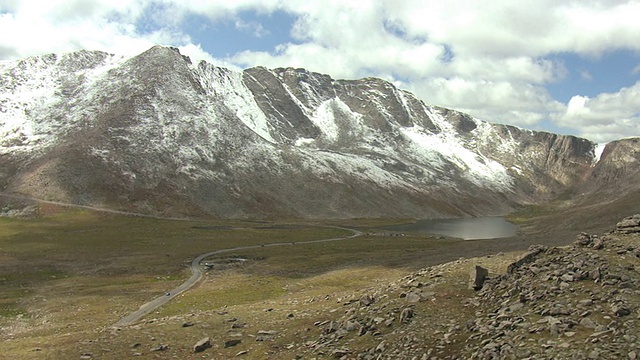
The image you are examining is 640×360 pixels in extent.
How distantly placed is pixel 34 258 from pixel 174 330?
7895 centimetres

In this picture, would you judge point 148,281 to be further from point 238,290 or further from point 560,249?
point 560,249

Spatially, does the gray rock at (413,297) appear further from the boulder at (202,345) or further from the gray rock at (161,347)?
the gray rock at (161,347)

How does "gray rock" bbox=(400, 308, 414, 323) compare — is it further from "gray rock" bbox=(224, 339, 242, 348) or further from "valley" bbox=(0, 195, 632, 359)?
"gray rock" bbox=(224, 339, 242, 348)

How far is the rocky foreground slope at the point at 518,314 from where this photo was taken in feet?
66.9

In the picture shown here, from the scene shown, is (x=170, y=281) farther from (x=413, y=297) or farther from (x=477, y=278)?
(x=477, y=278)

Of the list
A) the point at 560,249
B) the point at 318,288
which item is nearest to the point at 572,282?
the point at 560,249

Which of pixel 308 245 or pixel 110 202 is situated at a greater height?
pixel 110 202

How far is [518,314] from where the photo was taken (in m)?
23.7

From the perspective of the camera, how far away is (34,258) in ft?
318

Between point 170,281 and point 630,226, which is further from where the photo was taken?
point 170,281

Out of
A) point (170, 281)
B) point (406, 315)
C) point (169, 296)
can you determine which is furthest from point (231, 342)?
point (170, 281)

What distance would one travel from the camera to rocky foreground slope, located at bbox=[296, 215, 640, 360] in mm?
20406

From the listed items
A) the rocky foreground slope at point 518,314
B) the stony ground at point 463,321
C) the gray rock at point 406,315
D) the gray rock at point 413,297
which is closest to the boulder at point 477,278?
the stony ground at point 463,321

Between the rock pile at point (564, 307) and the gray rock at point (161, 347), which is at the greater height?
the rock pile at point (564, 307)
